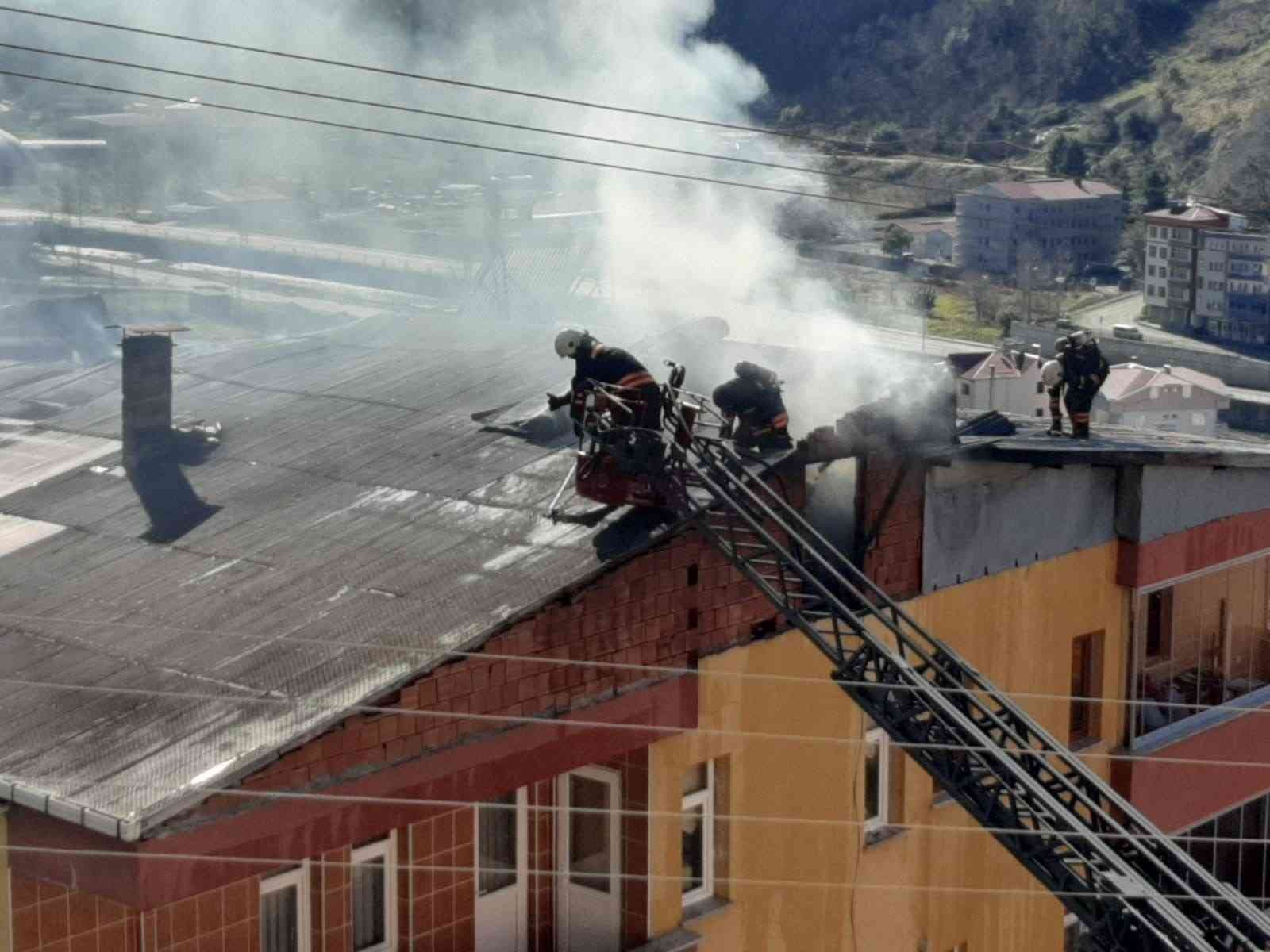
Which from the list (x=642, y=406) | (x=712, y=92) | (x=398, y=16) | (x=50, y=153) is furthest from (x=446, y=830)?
(x=50, y=153)

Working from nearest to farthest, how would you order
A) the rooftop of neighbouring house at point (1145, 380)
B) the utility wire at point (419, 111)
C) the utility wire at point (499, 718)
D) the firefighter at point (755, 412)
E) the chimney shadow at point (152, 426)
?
the utility wire at point (499, 718)
the firefighter at point (755, 412)
the chimney shadow at point (152, 426)
the utility wire at point (419, 111)
the rooftop of neighbouring house at point (1145, 380)

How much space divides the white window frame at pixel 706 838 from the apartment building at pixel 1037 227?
6767cm

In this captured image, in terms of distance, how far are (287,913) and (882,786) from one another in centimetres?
352

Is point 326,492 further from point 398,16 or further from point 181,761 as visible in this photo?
point 398,16

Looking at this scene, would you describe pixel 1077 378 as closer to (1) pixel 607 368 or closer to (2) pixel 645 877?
(1) pixel 607 368

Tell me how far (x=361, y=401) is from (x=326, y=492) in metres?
1.85

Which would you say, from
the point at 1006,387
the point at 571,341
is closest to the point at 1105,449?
the point at 571,341

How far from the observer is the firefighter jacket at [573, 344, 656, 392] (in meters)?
9.20

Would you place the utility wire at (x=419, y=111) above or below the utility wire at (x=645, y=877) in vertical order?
above

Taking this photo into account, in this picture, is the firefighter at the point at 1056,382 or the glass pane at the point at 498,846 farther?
the firefighter at the point at 1056,382

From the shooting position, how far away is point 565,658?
7961mm

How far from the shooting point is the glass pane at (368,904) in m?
7.52

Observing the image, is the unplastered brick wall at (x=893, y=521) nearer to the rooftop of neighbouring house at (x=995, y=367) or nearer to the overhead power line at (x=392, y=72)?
the overhead power line at (x=392, y=72)

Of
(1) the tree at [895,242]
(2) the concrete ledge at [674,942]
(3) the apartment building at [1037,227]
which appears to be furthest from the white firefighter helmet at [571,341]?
(3) the apartment building at [1037,227]
